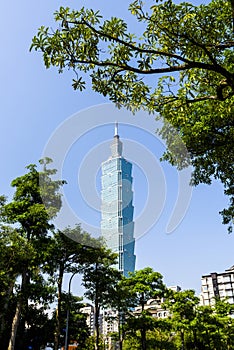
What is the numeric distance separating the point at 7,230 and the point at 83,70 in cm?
1111

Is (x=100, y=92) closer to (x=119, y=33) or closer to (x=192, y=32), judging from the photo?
(x=119, y=33)

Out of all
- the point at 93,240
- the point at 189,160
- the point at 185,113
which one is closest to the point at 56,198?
the point at 93,240

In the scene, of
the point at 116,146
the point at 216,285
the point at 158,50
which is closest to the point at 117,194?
the point at 116,146

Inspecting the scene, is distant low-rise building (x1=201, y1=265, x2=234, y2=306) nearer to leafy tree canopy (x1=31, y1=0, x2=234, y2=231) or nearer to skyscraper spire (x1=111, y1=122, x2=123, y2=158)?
skyscraper spire (x1=111, y1=122, x2=123, y2=158)

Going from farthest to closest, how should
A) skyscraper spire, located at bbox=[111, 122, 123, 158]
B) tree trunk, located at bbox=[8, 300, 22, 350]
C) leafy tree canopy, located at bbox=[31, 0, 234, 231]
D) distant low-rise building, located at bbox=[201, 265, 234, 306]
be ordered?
distant low-rise building, located at bbox=[201, 265, 234, 306] < tree trunk, located at bbox=[8, 300, 22, 350] < skyscraper spire, located at bbox=[111, 122, 123, 158] < leafy tree canopy, located at bbox=[31, 0, 234, 231]

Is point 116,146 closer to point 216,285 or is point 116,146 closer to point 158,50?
point 158,50

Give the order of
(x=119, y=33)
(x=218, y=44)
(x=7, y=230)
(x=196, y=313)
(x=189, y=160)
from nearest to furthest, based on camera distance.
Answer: (x=119, y=33), (x=218, y=44), (x=189, y=160), (x=7, y=230), (x=196, y=313)

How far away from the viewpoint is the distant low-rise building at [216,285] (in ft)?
267

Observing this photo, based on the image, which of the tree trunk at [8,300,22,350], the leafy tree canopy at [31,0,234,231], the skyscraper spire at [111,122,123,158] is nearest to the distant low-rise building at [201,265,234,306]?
the tree trunk at [8,300,22,350]

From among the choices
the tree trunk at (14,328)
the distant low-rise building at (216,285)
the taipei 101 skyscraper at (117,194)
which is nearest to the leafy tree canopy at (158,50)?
the taipei 101 skyscraper at (117,194)

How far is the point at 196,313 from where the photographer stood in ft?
97.9

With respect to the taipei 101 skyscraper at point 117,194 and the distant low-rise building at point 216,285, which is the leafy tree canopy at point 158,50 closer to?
the taipei 101 skyscraper at point 117,194

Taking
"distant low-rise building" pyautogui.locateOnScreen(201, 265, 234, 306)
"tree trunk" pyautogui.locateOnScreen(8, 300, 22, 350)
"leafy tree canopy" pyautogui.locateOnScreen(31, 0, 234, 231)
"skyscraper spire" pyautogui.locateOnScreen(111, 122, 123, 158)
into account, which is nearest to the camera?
"leafy tree canopy" pyautogui.locateOnScreen(31, 0, 234, 231)

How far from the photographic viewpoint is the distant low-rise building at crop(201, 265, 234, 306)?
3206 inches
